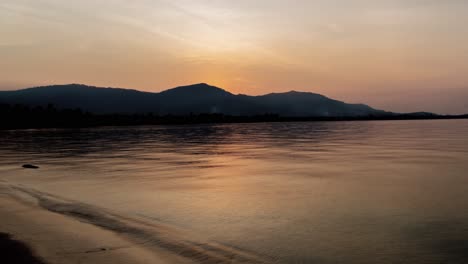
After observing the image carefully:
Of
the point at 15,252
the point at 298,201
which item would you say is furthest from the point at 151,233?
the point at 298,201

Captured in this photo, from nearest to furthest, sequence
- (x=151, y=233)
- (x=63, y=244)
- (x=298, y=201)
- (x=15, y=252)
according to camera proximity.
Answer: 1. (x=15, y=252)
2. (x=63, y=244)
3. (x=151, y=233)
4. (x=298, y=201)

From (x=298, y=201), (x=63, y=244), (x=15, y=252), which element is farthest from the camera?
(x=298, y=201)

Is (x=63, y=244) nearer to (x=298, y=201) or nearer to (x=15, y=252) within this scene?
(x=15, y=252)

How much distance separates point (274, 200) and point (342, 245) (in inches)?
278

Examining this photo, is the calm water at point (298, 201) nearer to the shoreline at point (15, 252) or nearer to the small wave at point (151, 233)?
the small wave at point (151, 233)

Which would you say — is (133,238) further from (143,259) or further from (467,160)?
(467,160)

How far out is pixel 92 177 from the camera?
88.9ft

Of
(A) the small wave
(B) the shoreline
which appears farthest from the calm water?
(B) the shoreline

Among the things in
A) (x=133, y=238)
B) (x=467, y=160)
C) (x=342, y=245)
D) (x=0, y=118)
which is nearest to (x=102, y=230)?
(x=133, y=238)

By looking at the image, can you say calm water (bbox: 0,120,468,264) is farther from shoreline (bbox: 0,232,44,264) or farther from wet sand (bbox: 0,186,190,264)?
shoreline (bbox: 0,232,44,264)

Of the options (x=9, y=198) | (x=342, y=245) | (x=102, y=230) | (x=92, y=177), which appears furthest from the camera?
(x=92, y=177)

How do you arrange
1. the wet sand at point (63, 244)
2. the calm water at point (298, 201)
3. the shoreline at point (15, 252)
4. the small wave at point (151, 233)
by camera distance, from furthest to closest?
the calm water at point (298, 201) → the small wave at point (151, 233) → the wet sand at point (63, 244) → the shoreline at point (15, 252)

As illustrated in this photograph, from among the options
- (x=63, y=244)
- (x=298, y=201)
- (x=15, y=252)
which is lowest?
(x=298, y=201)

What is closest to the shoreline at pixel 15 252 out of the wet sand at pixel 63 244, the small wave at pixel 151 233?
the wet sand at pixel 63 244
